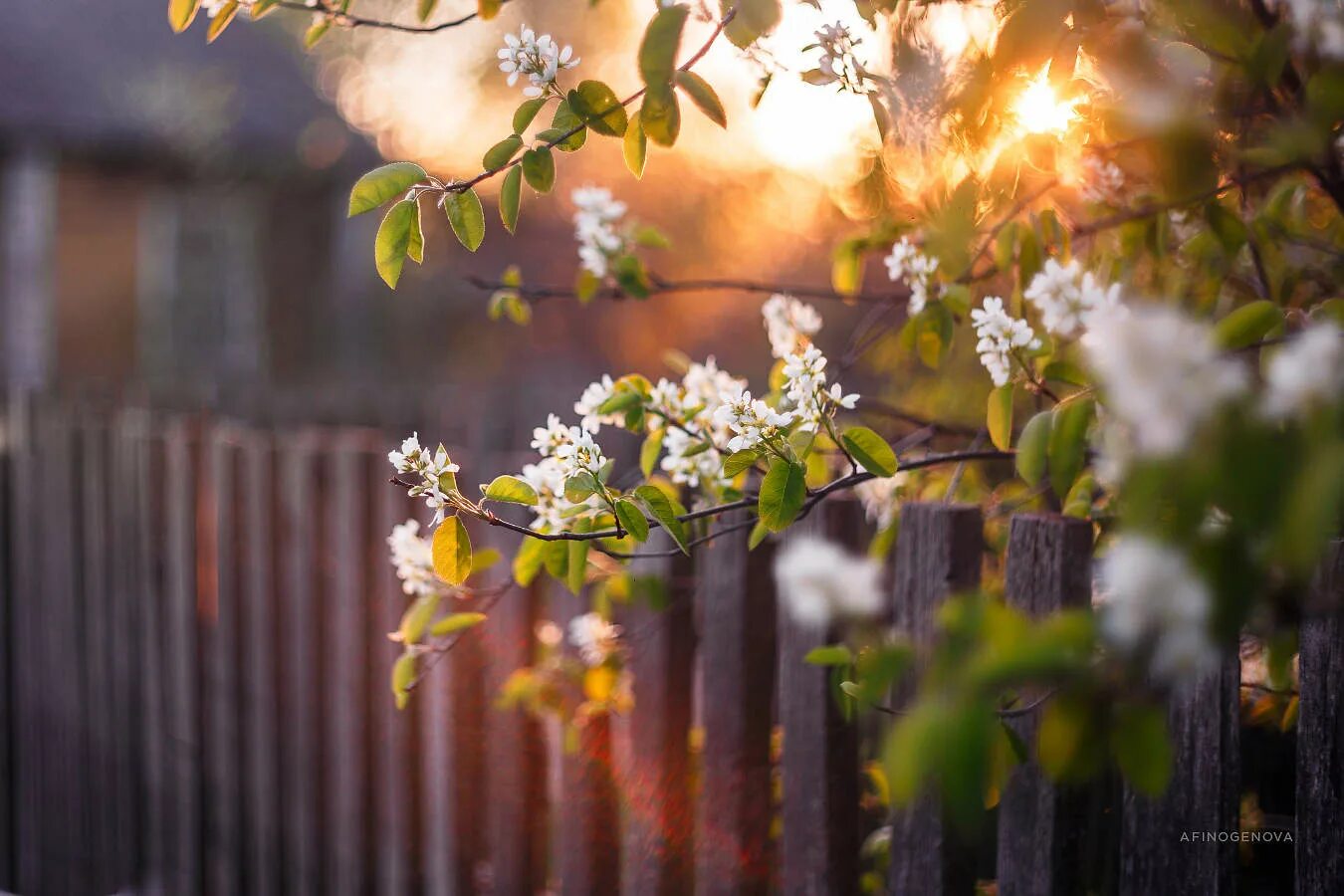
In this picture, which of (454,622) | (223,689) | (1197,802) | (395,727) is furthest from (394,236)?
(223,689)

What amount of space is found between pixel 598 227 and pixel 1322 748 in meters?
1.19

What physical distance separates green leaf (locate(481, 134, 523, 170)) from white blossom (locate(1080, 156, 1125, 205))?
2.77ft

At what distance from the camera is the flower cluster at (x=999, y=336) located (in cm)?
108

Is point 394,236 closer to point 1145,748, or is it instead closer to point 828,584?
point 828,584

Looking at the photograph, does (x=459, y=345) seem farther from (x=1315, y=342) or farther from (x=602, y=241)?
(x=1315, y=342)

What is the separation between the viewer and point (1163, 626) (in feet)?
1.71

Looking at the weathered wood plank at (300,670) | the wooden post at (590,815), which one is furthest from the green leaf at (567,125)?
the weathered wood plank at (300,670)

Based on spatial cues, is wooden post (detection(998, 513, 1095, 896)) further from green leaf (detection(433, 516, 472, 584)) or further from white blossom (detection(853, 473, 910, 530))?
green leaf (detection(433, 516, 472, 584))

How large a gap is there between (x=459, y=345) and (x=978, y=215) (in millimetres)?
14814

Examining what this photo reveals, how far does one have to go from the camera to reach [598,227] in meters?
1.62

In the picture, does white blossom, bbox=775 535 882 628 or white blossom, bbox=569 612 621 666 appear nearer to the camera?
white blossom, bbox=775 535 882 628

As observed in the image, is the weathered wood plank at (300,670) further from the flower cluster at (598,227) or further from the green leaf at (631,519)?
the green leaf at (631,519)

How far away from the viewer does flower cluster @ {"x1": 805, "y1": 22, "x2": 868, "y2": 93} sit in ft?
3.66

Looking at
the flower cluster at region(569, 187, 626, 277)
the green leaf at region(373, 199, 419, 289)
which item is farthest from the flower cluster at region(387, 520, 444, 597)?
the flower cluster at region(569, 187, 626, 277)
